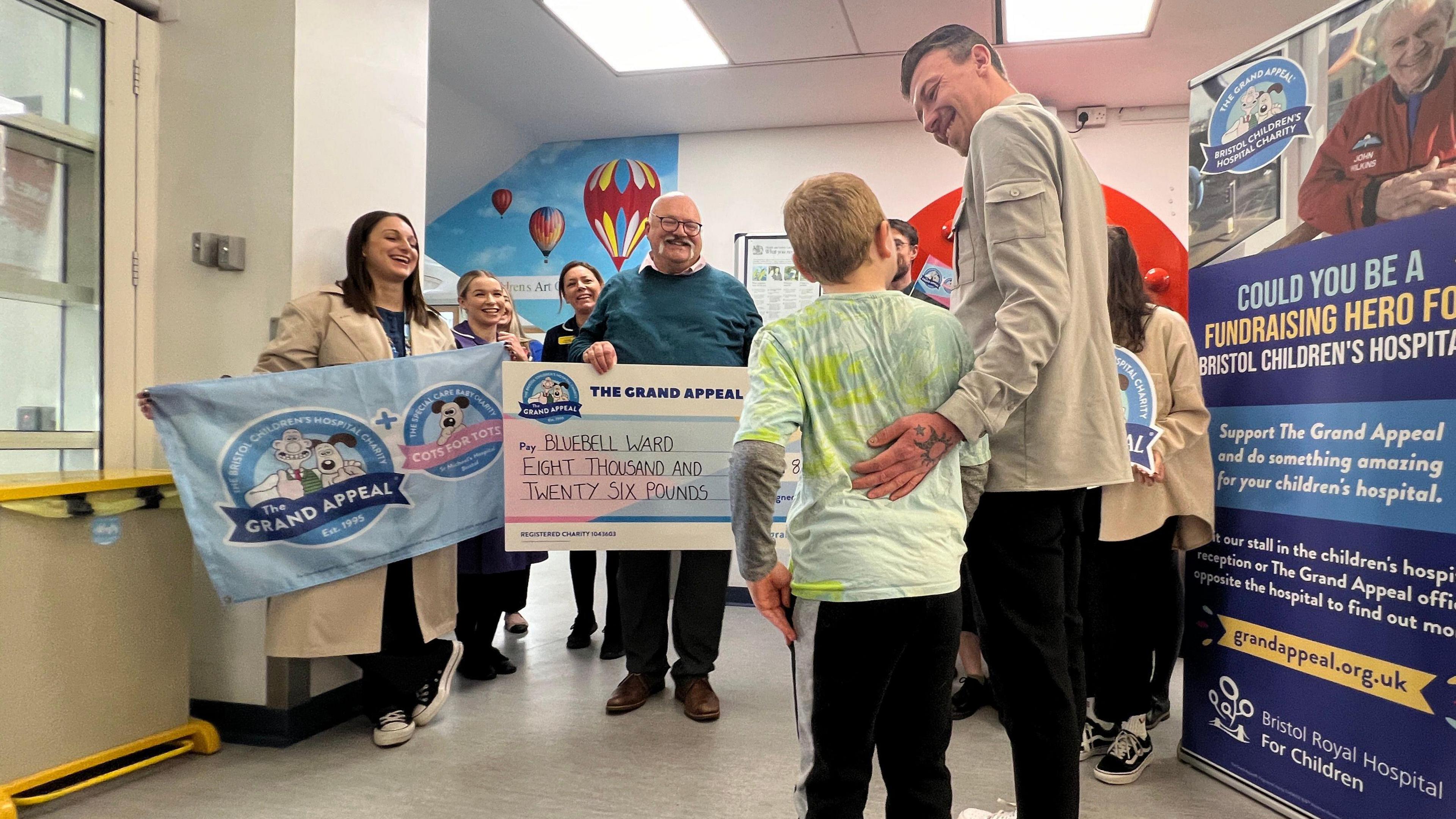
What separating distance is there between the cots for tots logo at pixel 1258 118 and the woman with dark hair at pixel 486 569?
6.98 feet

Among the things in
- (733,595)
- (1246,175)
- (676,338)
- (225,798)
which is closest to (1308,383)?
Answer: (1246,175)

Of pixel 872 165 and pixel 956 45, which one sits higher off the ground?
pixel 872 165

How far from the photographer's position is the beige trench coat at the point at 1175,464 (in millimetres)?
2244

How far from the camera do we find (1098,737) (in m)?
2.45

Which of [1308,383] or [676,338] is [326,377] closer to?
[676,338]

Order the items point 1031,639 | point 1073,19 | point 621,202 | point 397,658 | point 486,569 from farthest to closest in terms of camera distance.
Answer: point 621,202, point 1073,19, point 486,569, point 397,658, point 1031,639

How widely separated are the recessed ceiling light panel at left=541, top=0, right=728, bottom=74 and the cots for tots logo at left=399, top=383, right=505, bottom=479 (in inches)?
93.4

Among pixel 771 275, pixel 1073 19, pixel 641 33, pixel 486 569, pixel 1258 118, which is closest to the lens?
pixel 1258 118

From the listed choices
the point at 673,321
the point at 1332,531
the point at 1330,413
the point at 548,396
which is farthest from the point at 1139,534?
the point at 548,396

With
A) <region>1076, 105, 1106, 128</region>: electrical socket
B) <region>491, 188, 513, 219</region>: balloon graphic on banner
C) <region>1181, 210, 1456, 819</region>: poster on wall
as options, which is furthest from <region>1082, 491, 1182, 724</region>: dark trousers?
<region>491, 188, 513, 219</region>: balloon graphic on banner

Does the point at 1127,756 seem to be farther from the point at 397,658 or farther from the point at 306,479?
the point at 306,479

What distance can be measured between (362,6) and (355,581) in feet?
6.40

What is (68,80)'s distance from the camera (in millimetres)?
2572

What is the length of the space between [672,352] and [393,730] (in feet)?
4.73
